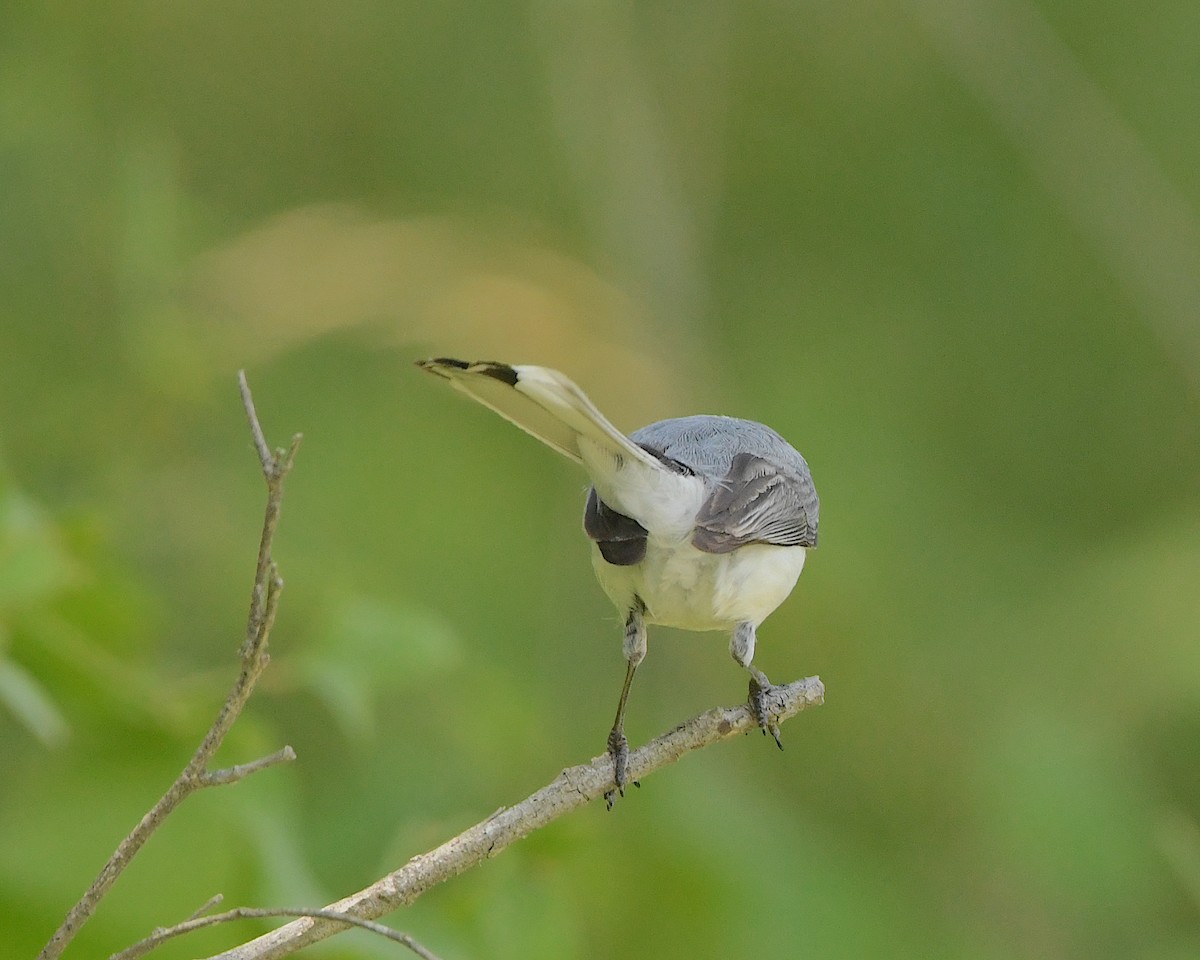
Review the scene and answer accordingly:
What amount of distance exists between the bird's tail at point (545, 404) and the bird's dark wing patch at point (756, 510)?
0.44ft

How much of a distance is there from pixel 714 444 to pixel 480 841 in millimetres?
962

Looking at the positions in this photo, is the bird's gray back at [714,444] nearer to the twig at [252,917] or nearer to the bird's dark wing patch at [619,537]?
the bird's dark wing patch at [619,537]

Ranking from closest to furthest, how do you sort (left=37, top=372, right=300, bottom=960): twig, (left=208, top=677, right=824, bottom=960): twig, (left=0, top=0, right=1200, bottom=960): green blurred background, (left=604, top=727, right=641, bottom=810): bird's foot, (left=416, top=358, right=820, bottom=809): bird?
(left=37, top=372, right=300, bottom=960): twig
(left=208, top=677, right=824, bottom=960): twig
(left=604, top=727, right=641, bottom=810): bird's foot
(left=416, top=358, right=820, bottom=809): bird
(left=0, top=0, right=1200, bottom=960): green blurred background

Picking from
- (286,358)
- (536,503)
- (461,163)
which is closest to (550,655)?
(536,503)

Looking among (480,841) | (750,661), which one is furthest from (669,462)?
(480,841)

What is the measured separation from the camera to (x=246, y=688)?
0.94m

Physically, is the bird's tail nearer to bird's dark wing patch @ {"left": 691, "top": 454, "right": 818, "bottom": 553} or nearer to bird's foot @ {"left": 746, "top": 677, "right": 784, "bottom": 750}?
bird's dark wing patch @ {"left": 691, "top": 454, "right": 818, "bottom": 553}

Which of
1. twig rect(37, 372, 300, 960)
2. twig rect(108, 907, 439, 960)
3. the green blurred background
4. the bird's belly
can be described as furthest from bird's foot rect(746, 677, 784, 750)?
twig rect(37, 372, 300, 960)

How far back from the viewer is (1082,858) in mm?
3629

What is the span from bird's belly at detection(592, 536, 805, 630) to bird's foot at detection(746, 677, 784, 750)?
0.10 metres

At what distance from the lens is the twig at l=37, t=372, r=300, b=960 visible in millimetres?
881

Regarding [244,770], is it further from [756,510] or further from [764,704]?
[756,510]

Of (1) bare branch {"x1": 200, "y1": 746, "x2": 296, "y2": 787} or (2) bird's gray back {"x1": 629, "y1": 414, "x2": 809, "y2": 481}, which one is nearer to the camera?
(1) bare branch {"x1": 200, "y1": 746, "x2": 296, "y2": 787}

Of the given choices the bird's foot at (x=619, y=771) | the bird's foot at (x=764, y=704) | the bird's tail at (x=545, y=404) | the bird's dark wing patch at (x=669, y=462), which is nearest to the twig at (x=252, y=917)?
the bird's foot at (x=619, y=771)
